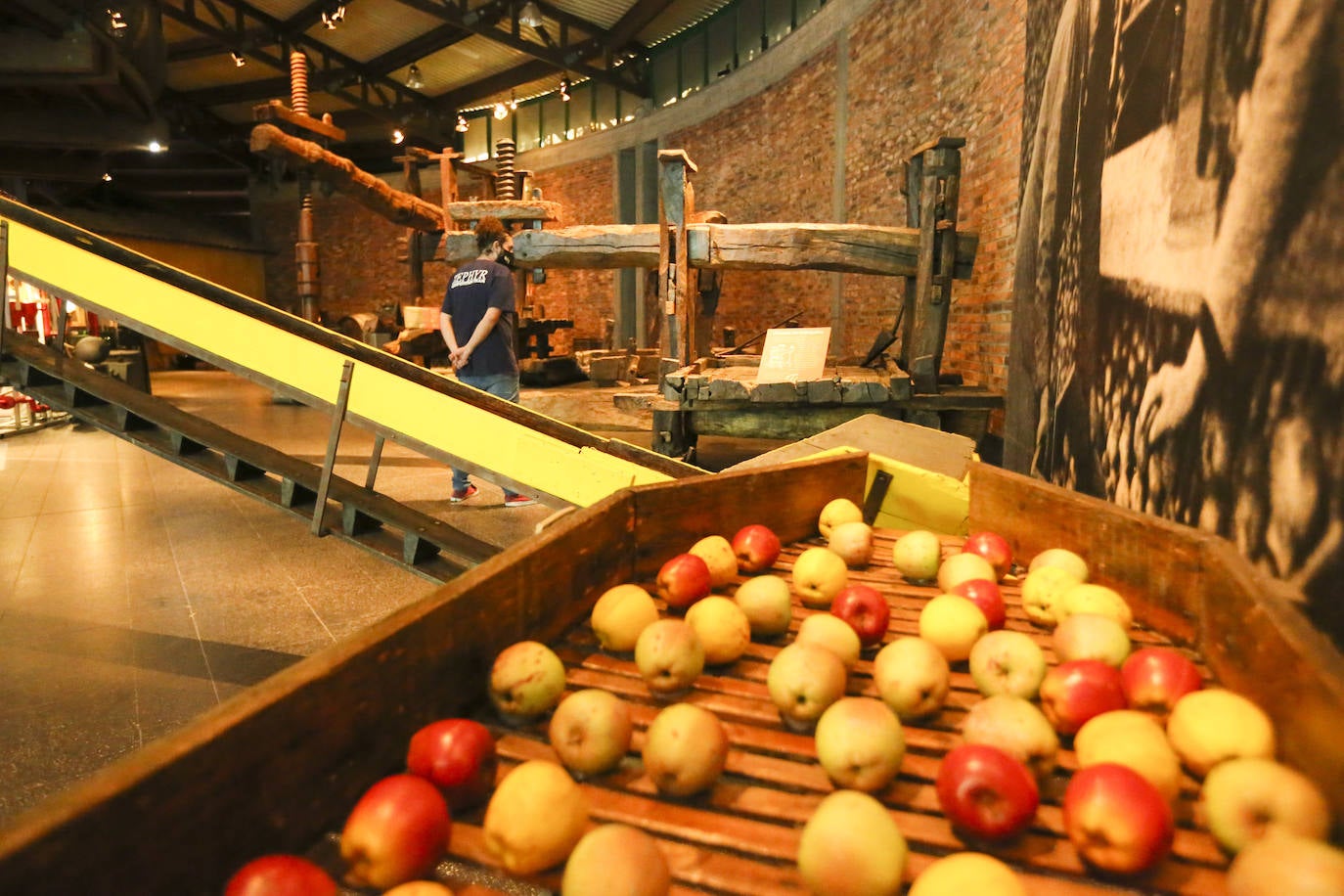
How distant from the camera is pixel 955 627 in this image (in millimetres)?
1510

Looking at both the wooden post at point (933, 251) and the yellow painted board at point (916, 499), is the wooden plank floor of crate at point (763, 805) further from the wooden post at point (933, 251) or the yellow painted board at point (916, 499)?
the wooden post at point (933, 251)

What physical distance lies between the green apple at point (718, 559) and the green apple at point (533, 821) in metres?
0.80

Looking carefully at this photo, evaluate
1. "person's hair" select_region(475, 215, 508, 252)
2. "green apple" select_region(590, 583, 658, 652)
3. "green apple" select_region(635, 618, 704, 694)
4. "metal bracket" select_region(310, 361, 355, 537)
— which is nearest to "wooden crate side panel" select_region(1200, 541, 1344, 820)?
"green apple" select_region(635, 618, 704, 694)

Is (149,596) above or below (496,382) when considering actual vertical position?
below

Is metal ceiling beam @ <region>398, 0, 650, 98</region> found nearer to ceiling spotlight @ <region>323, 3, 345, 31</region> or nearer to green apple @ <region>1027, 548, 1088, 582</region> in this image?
ceiling spotlight @ <region>323, 3, 345, 31</region>

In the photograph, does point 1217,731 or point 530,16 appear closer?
point 1217,731

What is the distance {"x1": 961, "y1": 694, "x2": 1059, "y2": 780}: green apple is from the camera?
1.10 metres

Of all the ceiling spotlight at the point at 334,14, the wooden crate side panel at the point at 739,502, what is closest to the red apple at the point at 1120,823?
the wooden crate side panel at the point at 739,502

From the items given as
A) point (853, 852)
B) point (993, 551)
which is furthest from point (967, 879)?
point (993, 551)

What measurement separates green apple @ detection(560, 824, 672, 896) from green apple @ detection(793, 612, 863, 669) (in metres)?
0.60

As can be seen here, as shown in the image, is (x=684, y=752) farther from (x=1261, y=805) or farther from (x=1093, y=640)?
(x=1093, y=640)

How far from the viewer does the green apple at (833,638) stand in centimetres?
144

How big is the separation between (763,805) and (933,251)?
5.41 metres

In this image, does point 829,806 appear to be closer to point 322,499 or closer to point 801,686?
point 801,686
